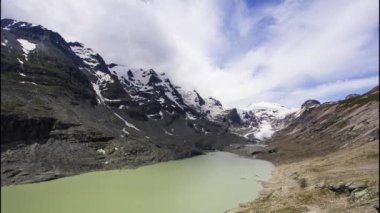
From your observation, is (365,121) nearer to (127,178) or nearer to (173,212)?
(127,178)

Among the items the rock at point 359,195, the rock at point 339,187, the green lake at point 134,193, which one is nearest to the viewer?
the rock at point 359,195

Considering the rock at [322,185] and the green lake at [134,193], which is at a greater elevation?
the rock at [322,185]

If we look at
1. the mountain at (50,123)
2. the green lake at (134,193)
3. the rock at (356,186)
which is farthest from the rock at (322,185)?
the mountain at (50,123)

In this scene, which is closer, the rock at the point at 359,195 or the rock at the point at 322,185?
the rock at the point at 359,195

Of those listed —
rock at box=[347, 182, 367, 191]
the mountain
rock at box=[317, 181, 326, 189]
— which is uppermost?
the mountain

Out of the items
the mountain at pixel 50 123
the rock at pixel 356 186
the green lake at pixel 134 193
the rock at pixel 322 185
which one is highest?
the mountain at pixel 50 123

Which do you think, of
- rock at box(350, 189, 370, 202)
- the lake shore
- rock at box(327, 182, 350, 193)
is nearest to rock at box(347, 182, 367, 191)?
the lake shore

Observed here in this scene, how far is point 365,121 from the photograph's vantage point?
3812 inches

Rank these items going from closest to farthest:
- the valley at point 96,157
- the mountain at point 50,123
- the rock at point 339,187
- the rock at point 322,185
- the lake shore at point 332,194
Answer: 1. the mountain at point 50,123
2. the valley at point 96,157
3. the lake shore at point 332,194
4. the rock at point 339,187
5. the rock at point 322,185

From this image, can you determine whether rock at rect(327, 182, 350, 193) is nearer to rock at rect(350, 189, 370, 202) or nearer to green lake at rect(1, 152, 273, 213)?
rock at rect(350, 189, 370, 202)

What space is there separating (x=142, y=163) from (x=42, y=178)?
41.2m

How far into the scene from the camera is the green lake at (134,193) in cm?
3915

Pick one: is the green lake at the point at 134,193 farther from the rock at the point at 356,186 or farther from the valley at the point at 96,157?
the rock at the point at 356,186

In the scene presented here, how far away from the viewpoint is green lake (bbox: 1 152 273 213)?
128 ft
